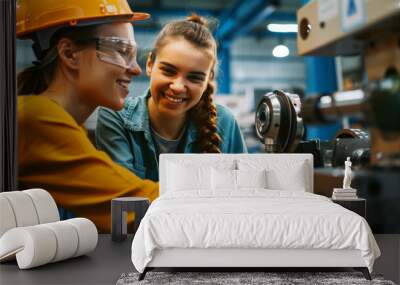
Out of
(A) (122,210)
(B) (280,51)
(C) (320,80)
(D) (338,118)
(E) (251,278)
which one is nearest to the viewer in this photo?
(E) (251,278)

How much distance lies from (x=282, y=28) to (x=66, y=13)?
2.07m

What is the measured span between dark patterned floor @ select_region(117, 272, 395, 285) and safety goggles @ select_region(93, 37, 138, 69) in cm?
228

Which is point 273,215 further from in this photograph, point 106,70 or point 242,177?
point 106,70

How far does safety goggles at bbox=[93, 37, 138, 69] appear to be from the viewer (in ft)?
17.1

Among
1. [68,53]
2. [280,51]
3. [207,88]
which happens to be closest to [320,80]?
[280,51]

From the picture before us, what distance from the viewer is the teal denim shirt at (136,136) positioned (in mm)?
5195

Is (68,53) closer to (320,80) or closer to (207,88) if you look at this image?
(207,88)

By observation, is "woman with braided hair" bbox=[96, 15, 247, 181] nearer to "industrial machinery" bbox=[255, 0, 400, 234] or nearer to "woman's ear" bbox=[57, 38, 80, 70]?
"industrial machinery" bbox=[255, 0, 400, 234]

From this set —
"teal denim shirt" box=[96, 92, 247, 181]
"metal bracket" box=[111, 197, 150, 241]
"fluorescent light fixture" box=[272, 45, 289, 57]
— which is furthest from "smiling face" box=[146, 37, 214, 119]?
"metal bracket" box=[111, 197, 150, 241]

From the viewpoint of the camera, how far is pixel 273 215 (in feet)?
11.5

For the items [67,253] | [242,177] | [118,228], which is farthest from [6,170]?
[242,177]

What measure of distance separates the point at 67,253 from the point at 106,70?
1969 mm

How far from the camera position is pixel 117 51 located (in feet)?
17.2

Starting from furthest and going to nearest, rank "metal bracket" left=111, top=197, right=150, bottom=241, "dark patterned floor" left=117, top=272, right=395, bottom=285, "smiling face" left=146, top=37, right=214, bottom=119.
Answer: "smiling face" left=146, top=37, right=214, bottom=119
"metal bracket" left=111, top=197, right=150, bottom=241
"dark patterned floor" left=117, top=272, right=395, bottom=285
